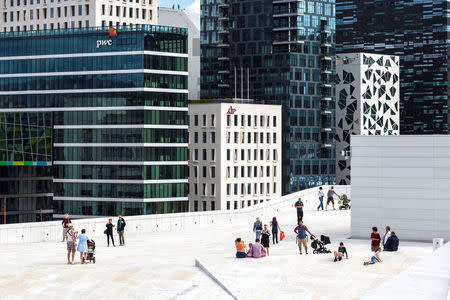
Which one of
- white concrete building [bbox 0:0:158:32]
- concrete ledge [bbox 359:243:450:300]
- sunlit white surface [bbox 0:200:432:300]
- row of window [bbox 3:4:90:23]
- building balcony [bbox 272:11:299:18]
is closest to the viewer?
concrete ledge [bbox 359:243:450:300]

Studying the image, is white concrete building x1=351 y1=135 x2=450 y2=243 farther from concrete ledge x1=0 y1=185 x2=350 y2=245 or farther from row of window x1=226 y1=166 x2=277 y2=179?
row of window x1=226 y1=166 x2=277 y2=179

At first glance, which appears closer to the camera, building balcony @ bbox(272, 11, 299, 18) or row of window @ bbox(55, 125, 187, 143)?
row of window @ bbox(55, 125, 187, 143)

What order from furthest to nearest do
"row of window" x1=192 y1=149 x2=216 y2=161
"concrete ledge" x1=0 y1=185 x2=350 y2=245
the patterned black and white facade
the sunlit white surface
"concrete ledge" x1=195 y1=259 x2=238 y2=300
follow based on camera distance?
1. the patterned black and white facade
2. "row of window" x1=192 y1=149 x2=216 y2=161
3. "concrete ledge" x1=0 y1=185 x2=350 y2=245
4. the sunlit white surface
5. "concrete ledge" x1=195 y1=259 x2=238 y2=300

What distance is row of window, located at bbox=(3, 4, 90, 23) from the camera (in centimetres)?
18025

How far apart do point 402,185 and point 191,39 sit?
13795cm

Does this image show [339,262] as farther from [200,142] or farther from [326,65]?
[326,65]

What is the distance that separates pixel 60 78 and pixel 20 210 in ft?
91.0

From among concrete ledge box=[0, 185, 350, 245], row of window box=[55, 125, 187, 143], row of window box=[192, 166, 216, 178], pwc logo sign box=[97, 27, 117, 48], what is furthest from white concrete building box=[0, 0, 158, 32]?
concrete ledge box=[0, 185, 350, 245]

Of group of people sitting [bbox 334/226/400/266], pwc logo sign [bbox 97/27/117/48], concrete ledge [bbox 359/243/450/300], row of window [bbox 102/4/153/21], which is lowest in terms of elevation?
group of people sitting [bbox 334/226/400/266]

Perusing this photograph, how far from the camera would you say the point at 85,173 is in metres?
134

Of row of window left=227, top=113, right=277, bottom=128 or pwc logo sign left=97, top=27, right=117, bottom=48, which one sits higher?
pwc logo sign left=97, top=27, right=117, bottom=48

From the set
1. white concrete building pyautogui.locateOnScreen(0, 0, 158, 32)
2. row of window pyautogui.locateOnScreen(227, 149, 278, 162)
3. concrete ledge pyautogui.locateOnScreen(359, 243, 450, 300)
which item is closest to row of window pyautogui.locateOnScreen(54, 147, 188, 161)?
row of window pyautogui.locateOnScreen(227, 149, 278, 162)

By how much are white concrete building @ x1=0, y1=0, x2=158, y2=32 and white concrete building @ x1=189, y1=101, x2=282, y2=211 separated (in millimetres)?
38389

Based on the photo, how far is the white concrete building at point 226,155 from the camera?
14938 centimetres
